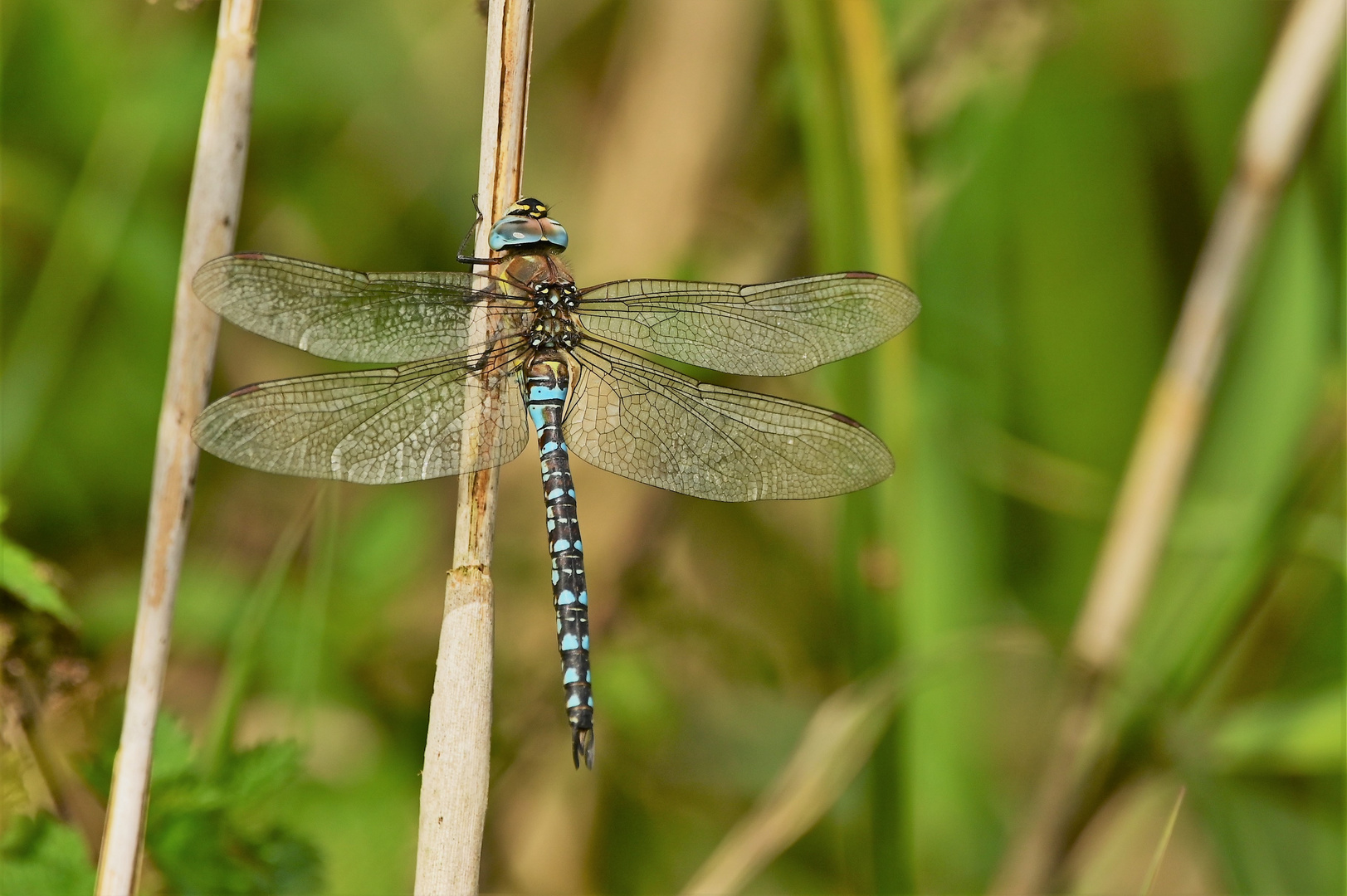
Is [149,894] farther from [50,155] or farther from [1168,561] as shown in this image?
[1168,561]

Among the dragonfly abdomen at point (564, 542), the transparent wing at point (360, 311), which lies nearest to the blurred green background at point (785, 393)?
the transparent wing at point (360, 311)

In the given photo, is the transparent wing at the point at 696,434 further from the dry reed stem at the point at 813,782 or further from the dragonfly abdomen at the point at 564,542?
the dry reed stem at the point at 813,782

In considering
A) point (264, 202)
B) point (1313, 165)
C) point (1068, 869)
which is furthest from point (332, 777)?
point (1313, 165)

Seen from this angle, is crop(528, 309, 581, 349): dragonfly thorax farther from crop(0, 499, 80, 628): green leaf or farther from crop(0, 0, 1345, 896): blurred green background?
crop(0, 499, 80, 628): green leaf

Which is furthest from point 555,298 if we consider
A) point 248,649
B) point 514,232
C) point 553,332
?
point 248,649

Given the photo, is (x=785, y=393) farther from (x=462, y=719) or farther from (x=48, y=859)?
(x=48, y=859)

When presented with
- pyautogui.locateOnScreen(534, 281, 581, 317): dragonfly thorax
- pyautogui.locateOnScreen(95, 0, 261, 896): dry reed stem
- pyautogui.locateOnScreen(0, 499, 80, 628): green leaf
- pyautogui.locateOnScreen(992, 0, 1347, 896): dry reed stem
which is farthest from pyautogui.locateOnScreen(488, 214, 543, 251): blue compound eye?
pyautogui.locateOnScreen(992, 0, 1347, 896): dry reed stem
